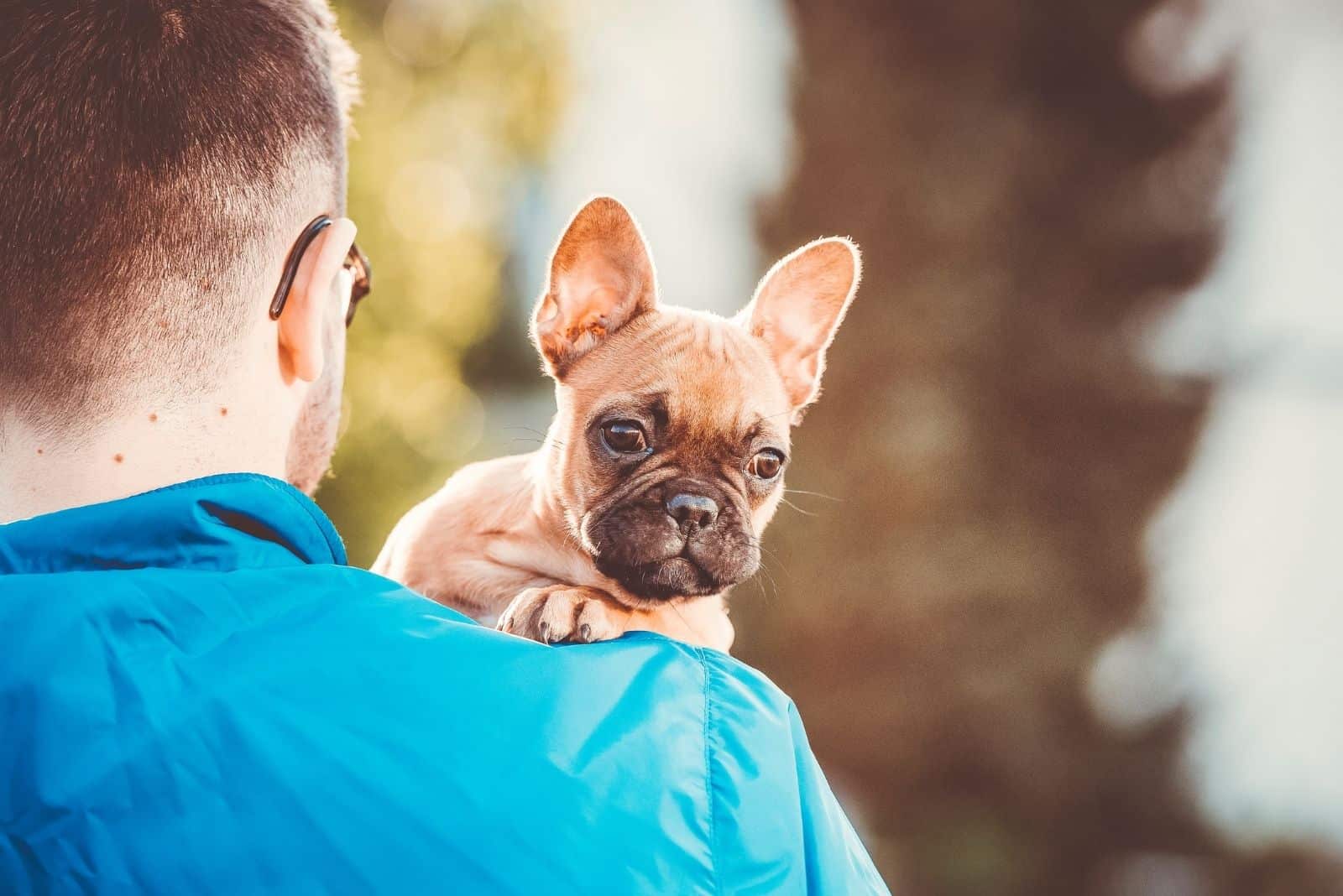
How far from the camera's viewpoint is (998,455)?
4781 millimetres

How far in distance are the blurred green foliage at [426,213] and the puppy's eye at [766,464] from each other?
669 centimetres

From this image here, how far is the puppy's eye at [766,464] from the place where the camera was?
2.50 m

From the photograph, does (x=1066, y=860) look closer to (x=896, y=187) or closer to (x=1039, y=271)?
(x=1039, y=271)

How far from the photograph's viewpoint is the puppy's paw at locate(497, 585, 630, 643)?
178cm

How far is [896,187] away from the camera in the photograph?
4.79 meters

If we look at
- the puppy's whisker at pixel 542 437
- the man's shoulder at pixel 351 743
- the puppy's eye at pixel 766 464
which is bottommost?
the man's shoulder at pixel 351 743

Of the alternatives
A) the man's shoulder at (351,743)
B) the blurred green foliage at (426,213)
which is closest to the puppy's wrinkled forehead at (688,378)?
the man's shoulder at (351,743)

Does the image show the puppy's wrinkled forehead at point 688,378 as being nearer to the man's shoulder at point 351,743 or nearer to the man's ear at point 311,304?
the man's ear at point 311,304

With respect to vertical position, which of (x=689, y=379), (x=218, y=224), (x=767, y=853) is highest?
(x=218, y=224)

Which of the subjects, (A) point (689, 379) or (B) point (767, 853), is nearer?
(B) point (767, 853)

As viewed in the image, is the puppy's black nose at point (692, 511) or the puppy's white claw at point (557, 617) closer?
the puppy's white claw at point (557, 617)

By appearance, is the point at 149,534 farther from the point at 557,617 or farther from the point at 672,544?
the point at 672,544

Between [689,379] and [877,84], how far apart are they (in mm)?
2958

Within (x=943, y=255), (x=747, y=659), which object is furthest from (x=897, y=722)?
(x=943, y=255)
